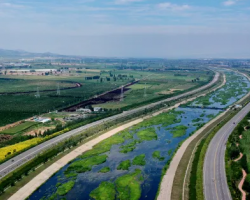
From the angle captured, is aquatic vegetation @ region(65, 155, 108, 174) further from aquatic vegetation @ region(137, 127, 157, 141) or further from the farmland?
aquatic vegetation @ region(137, 127, 157, 141)

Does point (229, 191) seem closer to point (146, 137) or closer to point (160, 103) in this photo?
point (146, 137)

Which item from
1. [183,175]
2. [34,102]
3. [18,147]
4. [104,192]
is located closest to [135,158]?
[183,175]

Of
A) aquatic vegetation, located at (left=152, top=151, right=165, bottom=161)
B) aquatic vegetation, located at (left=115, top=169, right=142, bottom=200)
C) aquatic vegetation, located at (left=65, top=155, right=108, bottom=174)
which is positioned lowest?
aquatic vegetation, located at (left=65, top=155, right=108, bottom=174)

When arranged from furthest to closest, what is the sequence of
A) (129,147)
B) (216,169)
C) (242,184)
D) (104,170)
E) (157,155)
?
(129,147), (157,155), (104,170), (216,169), (242,184)

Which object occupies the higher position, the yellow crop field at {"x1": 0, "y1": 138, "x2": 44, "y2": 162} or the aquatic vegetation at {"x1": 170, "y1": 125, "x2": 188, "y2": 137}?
the aquatic vegetation at {"x1": 170, "y1": 125, "x2": 188, "y2": 137}

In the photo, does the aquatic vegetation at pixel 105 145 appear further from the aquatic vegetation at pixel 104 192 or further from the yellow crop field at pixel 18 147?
the aquatic vegetation at pixel 104 192

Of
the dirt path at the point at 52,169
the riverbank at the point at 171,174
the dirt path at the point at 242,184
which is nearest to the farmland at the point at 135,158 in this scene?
the dirt path at the point at 52,169

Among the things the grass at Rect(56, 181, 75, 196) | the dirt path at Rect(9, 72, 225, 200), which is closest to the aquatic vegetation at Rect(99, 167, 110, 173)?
the grass at Rect(56, 181, 75, 196)

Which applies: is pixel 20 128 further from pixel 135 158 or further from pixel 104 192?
pixel 104 192
